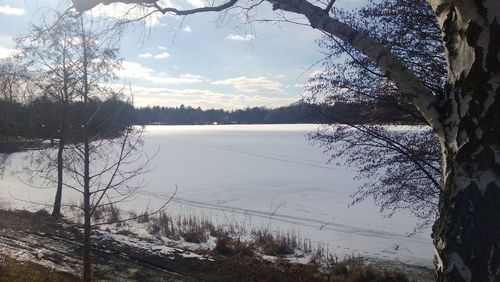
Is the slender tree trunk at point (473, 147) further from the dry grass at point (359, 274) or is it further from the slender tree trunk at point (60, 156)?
the dry grass at point (359, 274)

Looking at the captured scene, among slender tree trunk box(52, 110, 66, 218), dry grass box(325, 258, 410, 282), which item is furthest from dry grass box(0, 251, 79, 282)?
dry grass box(325, 258, 410, 282)

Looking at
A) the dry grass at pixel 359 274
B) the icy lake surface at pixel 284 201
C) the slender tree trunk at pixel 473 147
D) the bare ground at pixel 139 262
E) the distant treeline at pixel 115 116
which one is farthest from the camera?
the icy lake surface at pixel 284 201

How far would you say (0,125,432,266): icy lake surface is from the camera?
50.4ft

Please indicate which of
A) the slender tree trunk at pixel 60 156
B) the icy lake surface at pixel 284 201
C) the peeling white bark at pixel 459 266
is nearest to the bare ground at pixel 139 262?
the slender tree trunk at pixel 60 156

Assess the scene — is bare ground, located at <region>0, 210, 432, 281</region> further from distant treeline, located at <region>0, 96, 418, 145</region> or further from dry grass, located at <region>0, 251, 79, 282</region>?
distant treeline, located at <region>0, 96, 418, 145</region>

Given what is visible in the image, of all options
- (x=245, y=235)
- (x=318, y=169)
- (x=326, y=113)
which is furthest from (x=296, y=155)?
(x=326, y=113)

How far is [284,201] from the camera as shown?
22031 mm

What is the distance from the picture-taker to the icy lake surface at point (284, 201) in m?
15.4

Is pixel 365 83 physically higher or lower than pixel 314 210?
higher

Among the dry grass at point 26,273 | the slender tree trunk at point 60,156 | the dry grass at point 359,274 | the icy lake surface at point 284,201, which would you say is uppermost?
the slender tree trunk at point 60,156

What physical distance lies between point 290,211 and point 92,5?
16202 mm

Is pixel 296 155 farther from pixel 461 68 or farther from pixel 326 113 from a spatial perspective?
pixel 461 68

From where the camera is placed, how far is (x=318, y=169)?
34.6 metres

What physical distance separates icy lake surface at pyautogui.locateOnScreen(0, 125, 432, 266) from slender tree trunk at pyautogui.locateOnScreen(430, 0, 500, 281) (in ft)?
24.2
